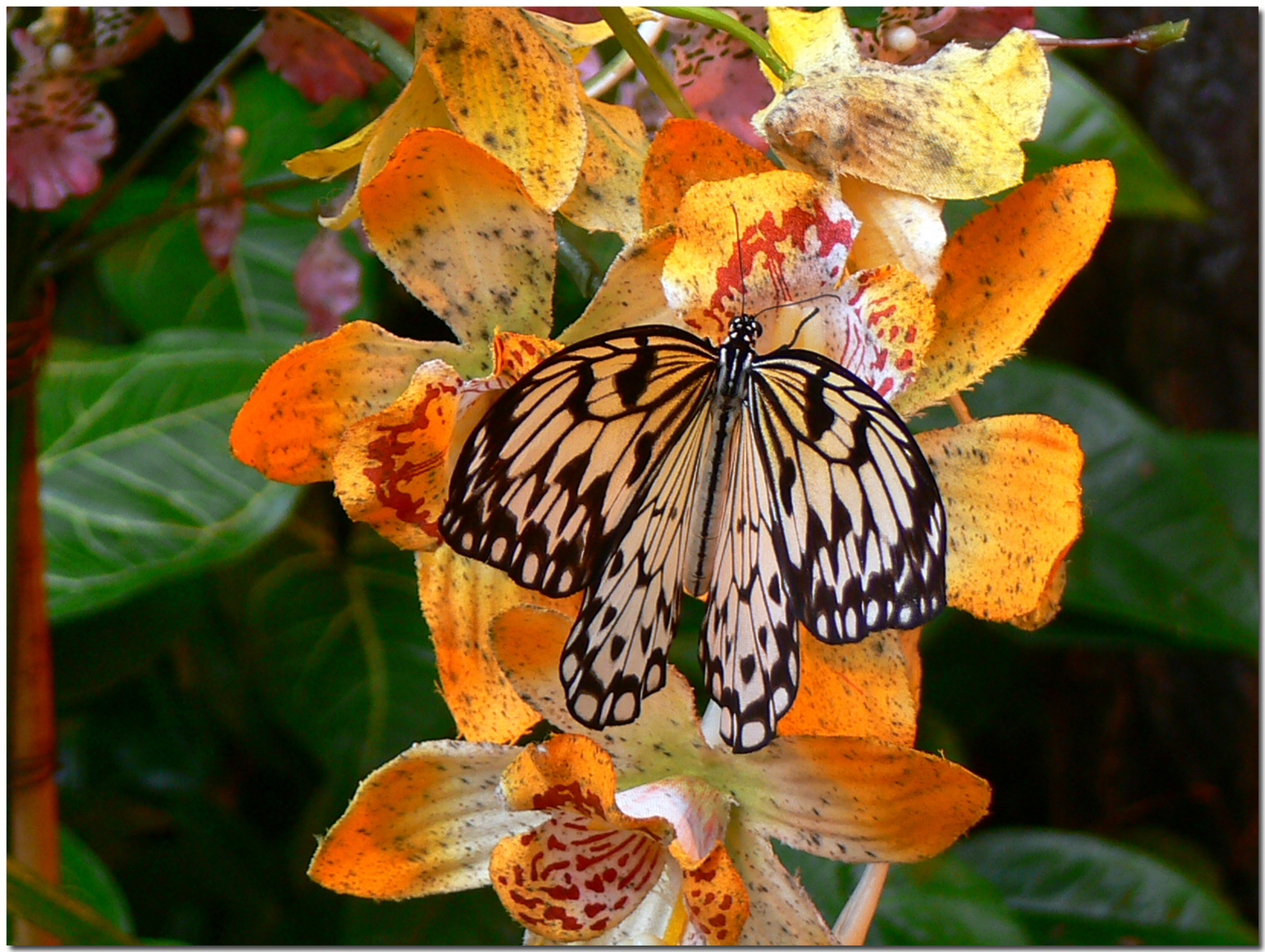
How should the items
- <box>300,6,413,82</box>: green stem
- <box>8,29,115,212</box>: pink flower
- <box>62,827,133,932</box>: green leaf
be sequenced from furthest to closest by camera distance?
<box>62,827,133,932</box>: green leaf
<box>8,29,115,212</box>: pink flower
<box>300,6,413,82</box>: green stem

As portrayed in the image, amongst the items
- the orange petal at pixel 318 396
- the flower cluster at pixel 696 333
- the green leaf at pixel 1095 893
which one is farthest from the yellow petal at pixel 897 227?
the green leaf at pixel 1095 893

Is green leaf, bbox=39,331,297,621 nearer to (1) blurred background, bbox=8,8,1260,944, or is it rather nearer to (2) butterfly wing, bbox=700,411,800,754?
(1) blurred background, bbox=8,8,1260,944

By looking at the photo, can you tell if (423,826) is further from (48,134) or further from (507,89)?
(48,134)

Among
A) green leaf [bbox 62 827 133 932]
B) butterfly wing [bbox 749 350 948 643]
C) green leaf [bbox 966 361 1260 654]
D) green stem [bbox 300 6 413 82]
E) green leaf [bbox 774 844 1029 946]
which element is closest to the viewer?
butterfly wing [bbox 749 350 948 643]

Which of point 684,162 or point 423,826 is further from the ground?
point 684,162

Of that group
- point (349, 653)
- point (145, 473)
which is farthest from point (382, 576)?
point (145, 473)

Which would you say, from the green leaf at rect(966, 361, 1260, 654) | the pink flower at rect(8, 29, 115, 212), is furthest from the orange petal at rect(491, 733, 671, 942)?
the green leaf at rect(966, 361, 1260, 654)

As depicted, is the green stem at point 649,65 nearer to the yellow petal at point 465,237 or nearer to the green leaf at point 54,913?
the yellow petal at point 465,237
